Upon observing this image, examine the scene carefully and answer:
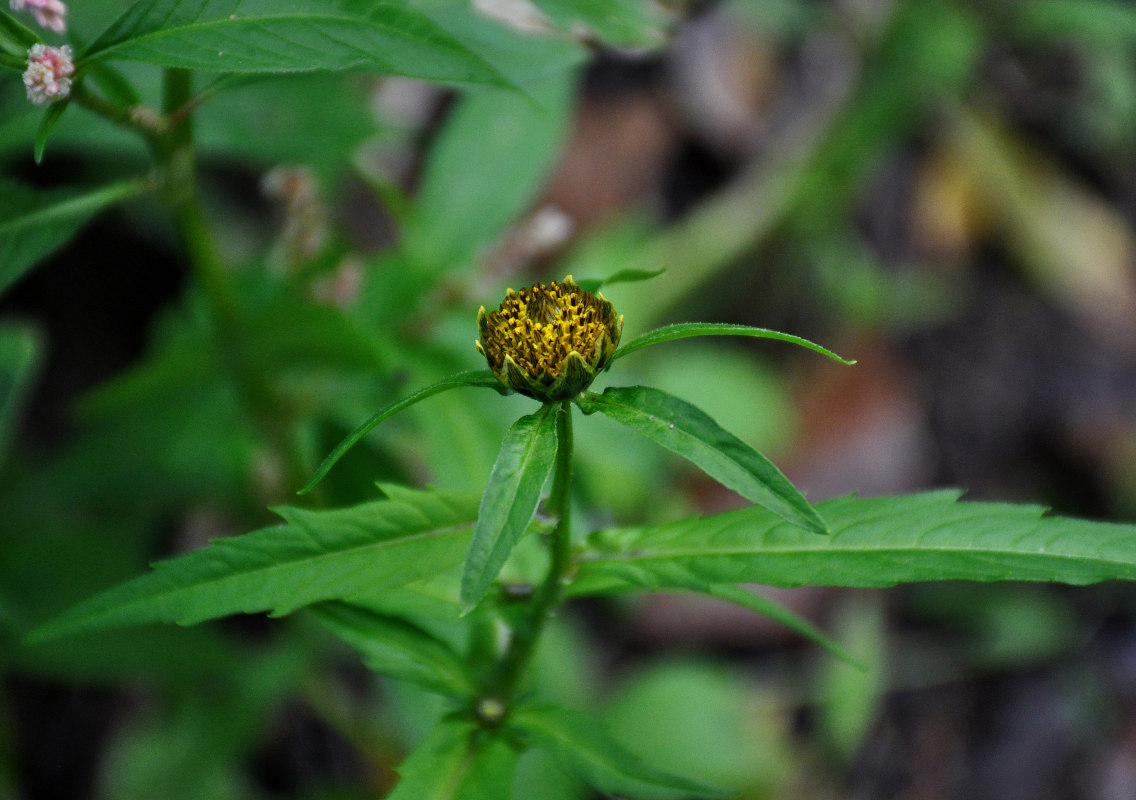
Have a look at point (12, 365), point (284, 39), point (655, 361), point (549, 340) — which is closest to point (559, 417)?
point (549, 340)

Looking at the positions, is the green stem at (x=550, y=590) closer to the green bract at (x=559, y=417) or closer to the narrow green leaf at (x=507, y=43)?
the green bract at (x=559, y=417)

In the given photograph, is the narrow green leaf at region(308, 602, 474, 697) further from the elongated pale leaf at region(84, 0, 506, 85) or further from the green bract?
the elongated pale leaf at region(84, 0, 506, 85)

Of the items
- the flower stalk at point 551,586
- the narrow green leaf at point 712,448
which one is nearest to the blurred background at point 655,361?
the flower stalk at point 551,586

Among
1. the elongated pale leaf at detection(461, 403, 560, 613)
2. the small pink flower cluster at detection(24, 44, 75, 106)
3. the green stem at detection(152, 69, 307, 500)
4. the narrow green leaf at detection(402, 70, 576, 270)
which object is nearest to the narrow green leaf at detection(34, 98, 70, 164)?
the small pink flower cluster at detection(24, 44, 75, 106)

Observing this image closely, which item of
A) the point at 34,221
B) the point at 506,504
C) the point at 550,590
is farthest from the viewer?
the point at 34,221

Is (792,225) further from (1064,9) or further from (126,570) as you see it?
(126,570)

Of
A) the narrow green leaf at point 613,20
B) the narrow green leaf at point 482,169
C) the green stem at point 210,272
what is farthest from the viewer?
the narrow green leaf at point 482,169

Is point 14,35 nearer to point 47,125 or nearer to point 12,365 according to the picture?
point 47,125
